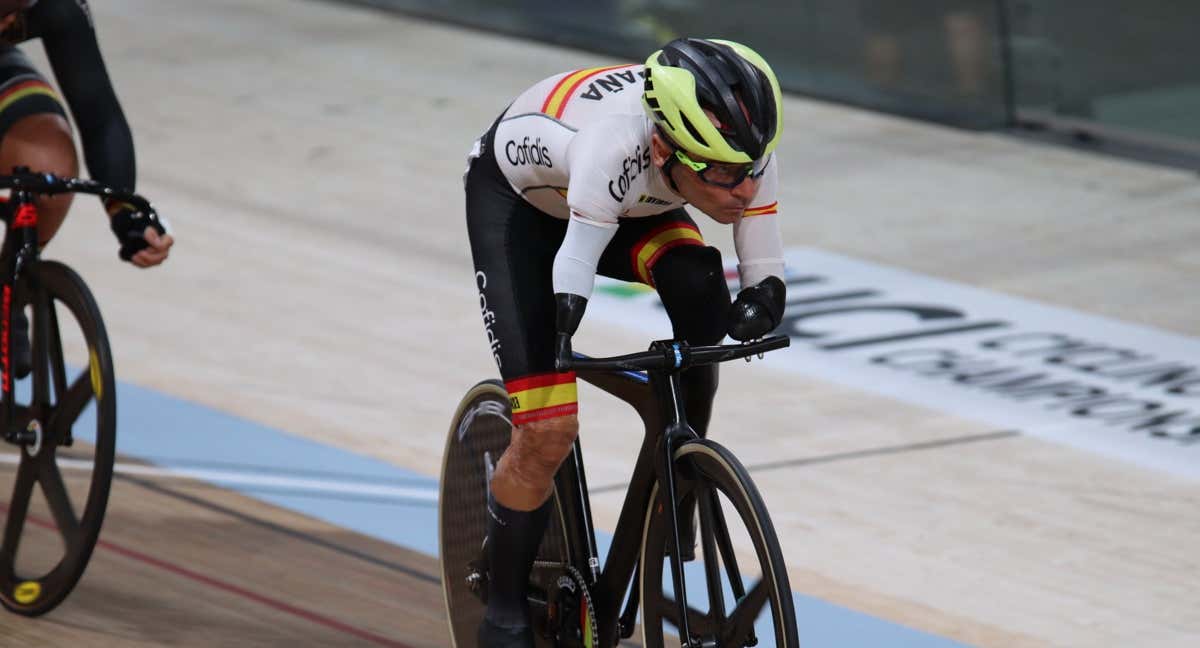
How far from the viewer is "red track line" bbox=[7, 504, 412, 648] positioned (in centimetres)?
441

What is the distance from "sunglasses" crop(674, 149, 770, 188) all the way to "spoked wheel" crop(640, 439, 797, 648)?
0.44 meters

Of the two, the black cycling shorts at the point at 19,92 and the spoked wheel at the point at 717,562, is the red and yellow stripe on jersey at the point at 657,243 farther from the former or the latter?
the black cycling shorts at the point at 19,92

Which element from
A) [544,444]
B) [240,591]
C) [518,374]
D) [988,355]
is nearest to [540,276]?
[518,374]

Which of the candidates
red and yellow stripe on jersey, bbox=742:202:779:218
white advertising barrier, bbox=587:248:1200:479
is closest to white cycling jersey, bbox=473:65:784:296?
red and yellow stripe on jersey, bbox=742:202:779:218

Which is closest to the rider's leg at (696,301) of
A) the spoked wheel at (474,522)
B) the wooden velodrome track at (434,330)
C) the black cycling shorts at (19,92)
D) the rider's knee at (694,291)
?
the rider's knee at (694,291)

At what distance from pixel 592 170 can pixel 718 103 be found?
0.26 meters

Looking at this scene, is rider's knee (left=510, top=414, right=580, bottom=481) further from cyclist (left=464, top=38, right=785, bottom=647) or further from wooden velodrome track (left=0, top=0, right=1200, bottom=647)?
wooden velodrome track (left=0, top=0, right=1200, bottom=647)

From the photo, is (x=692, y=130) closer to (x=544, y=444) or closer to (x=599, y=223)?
(x=599, y=223)

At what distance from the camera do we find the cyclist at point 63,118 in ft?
14.6

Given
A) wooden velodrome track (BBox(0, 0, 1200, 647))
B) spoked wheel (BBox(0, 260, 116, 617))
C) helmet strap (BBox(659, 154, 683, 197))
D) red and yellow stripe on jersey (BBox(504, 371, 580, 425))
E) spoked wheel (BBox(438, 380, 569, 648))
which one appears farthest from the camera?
wooden velodrome track (BBox(0, 0, 1200, 647))

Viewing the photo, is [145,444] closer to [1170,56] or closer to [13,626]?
[13,626]

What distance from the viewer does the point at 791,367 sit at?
6402 mm

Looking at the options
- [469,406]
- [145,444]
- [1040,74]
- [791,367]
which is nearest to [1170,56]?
[1040,74]

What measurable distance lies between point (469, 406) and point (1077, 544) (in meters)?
1.68
